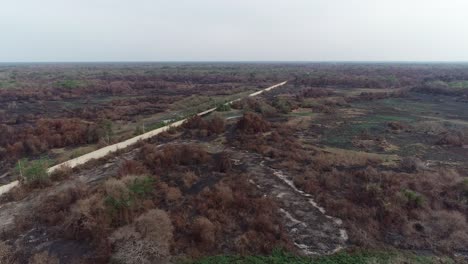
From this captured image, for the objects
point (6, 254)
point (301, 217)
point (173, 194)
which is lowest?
point (6, 254)

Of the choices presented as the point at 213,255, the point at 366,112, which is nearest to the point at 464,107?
the point at 366,112

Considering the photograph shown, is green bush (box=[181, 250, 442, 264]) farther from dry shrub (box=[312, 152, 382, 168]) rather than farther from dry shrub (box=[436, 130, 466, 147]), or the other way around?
dry shrub (box=[436, 130, 466, 147])

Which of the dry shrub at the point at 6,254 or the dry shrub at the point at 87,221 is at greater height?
the dry shrub at the point at 87,221

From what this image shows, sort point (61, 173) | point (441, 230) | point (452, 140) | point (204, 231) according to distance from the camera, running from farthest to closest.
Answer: point (452, 140), point (61, 173), point (441, 230), point (204, 231)

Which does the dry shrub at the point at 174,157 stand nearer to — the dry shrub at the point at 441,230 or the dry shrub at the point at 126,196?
the dry shrub at the point at 126,196

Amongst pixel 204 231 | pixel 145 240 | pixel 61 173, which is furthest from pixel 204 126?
pixel 145 240

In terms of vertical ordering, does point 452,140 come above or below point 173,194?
above

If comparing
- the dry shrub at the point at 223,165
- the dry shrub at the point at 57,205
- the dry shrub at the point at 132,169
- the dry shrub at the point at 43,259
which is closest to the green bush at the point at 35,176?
the dry shrub at the point at 57,205

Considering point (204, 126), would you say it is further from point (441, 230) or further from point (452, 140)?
point (452, 140)
